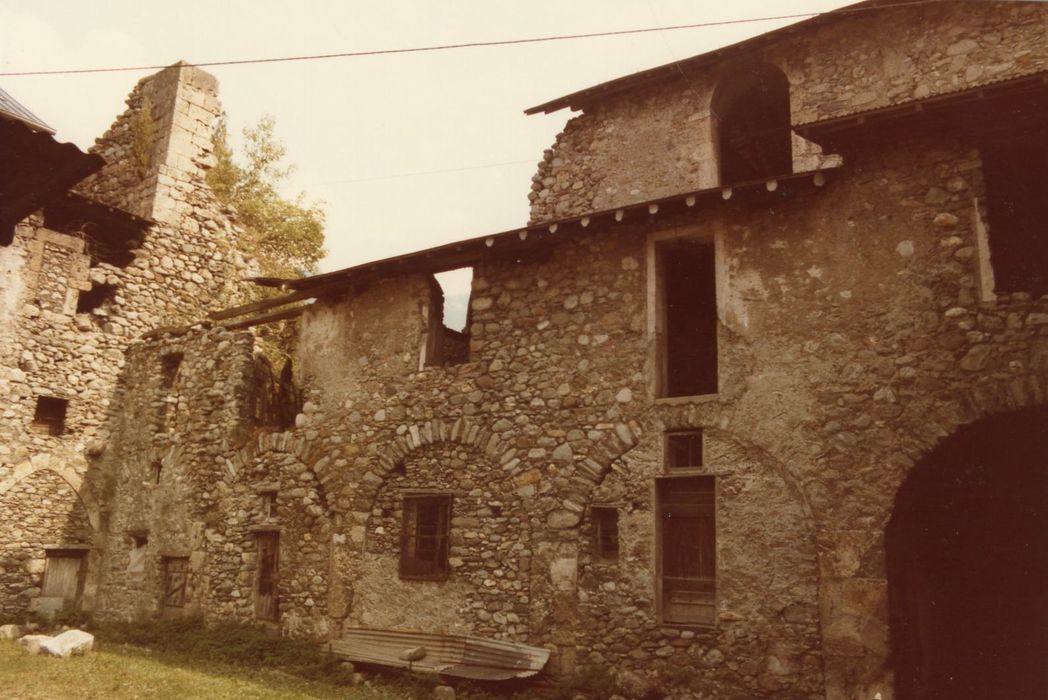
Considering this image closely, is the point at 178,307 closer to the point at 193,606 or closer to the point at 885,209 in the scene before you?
the point at 193,606

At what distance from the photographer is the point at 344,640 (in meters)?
11.4

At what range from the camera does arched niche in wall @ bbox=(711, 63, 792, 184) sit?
1273 cm

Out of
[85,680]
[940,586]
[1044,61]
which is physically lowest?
[85,680]

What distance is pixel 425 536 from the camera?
11.4 metres

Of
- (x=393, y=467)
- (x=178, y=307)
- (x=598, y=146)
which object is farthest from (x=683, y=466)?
(x=178, y=307)

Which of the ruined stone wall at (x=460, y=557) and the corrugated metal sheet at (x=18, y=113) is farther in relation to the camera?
the ruined stone wall at (x=460, y=557)

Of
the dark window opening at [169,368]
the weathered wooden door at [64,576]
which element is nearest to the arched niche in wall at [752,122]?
the dark window opening at [169,368]

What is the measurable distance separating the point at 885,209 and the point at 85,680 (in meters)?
9.98

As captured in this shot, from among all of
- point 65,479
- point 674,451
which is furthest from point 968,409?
point 65,479

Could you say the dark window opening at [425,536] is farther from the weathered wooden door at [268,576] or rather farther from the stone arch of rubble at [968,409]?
the stone arch of rubble at [968,409]

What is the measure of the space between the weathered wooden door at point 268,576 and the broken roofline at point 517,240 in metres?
3.86

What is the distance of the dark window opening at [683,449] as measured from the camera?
9523 millimetres

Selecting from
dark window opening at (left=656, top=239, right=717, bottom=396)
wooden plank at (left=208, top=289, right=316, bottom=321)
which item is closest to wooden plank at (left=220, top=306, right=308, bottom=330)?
wooden plank at (left=208, top=289, right=316, bottom=321)

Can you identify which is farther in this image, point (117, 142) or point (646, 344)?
point (117, 142)
